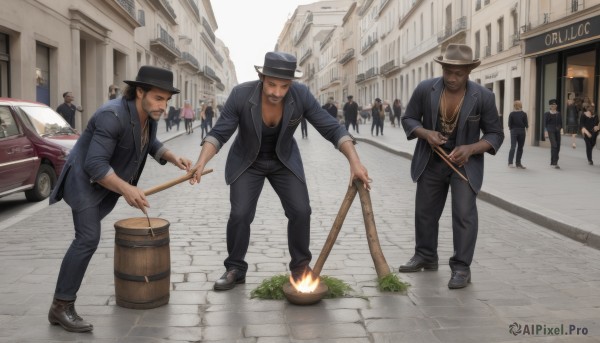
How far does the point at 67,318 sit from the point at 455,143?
313 cm

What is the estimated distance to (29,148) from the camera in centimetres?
991

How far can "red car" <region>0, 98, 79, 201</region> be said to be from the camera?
9.30m

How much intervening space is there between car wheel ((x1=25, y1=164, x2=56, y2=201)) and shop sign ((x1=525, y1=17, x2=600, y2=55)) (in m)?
15.2

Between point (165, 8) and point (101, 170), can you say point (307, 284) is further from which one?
point (165, 8)

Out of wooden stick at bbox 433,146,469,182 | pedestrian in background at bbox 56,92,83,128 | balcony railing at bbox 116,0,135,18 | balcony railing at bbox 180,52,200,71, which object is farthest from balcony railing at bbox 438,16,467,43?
wooden stick at bbox 433,146,469,182

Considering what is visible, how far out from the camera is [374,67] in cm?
6431

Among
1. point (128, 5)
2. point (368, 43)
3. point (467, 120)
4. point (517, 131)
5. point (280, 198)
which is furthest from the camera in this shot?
point (368, 43)

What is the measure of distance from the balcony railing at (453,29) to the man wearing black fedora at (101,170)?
1274 inches

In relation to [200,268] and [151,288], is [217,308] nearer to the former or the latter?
[151,288]

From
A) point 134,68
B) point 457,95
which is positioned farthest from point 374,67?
point 457,95

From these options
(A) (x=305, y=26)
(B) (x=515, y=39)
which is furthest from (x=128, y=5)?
(A) (x=305, y=26)

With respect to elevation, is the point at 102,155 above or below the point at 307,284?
above

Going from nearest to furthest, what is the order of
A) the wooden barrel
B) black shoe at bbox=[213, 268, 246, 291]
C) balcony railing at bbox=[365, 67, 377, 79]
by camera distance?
1. the wooden barrel
2. black shoe at bbox=[213, 268, 246, 291]
3. balcony railing at bbox=[365, 67, 377, 79]

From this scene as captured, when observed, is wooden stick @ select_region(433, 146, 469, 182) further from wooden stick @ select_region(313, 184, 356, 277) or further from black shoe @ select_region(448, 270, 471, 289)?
wooden stick @ select_region(313, 184, 356, 277)
